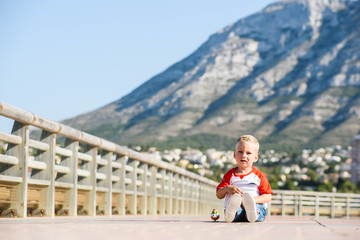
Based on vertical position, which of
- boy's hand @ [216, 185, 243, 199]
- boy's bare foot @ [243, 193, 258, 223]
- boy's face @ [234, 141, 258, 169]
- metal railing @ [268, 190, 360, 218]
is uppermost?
boy's face @ [234, 141, 258, 169]

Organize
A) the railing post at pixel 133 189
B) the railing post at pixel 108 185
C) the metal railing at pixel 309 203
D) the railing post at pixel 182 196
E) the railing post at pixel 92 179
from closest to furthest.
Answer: the railing post at pixel 92 179 < the railing post at pixel 108 185 < the railing post at pixel 133 189 < the railing post at pixel 182 196 < the metal railing at pixel 309 203

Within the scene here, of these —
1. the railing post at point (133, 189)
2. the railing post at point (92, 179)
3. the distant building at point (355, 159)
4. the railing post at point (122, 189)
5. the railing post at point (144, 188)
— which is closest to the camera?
the railing post at point (92, 179)

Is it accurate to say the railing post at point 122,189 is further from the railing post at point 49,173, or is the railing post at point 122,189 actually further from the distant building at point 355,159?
the distant building at point 355,159

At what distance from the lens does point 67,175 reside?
8898 millimetres

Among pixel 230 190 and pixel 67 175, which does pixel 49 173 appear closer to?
pixel 67 175

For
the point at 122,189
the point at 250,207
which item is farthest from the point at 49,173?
the point at 122,189

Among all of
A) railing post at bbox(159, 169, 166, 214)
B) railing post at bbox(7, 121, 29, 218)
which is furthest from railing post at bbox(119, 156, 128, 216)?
railing post at bbox(7, 121, 29, 218)

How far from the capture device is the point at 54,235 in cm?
360

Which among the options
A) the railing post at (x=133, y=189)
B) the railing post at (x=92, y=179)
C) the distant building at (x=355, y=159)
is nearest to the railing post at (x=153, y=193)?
the railing post at (x=133, y=189)

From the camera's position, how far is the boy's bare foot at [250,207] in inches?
245

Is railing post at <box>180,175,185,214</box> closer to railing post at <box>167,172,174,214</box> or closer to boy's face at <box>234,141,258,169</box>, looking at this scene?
railing post at <box>167,172,174,214</box>

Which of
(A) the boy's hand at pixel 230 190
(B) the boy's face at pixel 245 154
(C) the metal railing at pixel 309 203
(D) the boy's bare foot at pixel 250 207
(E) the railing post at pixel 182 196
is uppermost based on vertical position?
(B) the boy's face at pixel 245 154

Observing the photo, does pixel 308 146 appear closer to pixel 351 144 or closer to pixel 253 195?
pixel 351 144

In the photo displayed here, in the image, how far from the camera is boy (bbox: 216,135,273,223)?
6332 mm
